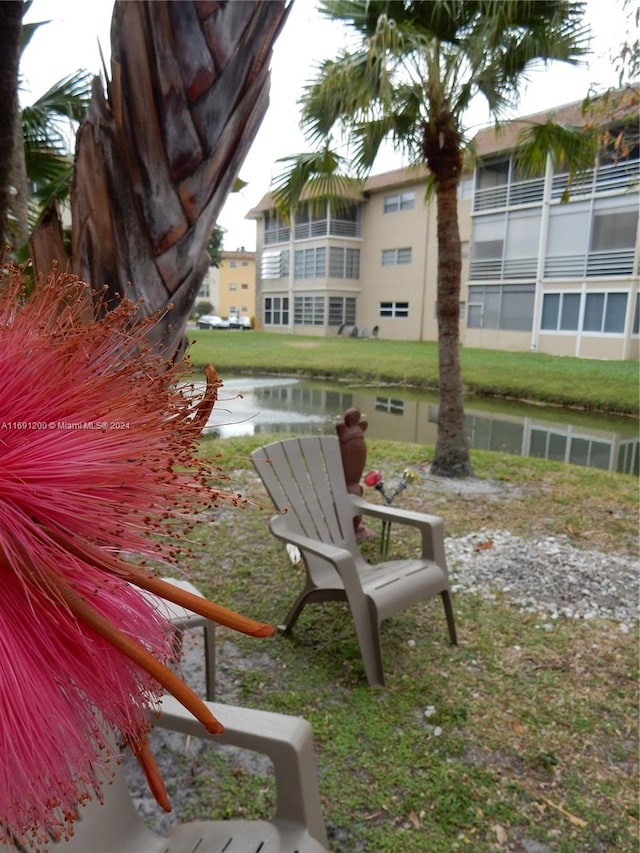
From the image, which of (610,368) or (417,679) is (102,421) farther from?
(610,368)

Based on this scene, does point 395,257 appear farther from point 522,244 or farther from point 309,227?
point 522,244

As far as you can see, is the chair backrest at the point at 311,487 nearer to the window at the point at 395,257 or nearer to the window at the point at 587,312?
the window at the point at 587,312

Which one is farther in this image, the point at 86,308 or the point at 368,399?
the point at 368,399

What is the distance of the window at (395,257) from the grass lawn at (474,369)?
5849 millimetres

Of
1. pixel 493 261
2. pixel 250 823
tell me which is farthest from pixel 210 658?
pixel 493 261

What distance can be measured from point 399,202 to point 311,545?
27.7 meters

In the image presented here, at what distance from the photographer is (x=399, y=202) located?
91.5 ft

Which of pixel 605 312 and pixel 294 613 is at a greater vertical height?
pixel 605 312

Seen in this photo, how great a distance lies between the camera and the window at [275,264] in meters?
34.3

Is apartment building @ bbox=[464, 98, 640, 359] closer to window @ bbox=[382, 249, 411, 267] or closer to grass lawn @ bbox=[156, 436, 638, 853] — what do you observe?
window @ bbox=[382, 249, 411, 267]

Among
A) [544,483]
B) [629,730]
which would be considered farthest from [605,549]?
[629,730]

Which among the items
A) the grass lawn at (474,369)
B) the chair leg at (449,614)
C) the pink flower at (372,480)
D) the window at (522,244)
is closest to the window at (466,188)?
the window at (522,244)

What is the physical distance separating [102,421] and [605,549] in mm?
4941

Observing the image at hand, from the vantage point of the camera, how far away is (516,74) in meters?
6.14
